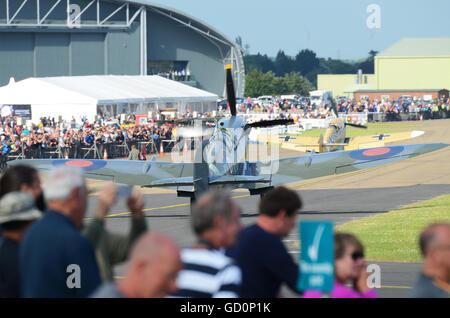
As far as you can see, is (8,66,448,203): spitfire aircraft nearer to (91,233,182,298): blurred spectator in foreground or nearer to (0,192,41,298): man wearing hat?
(0,192,41,298): man wearing hat

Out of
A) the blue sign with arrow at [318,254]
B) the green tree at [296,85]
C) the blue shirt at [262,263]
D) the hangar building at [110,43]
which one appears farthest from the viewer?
the green tree at [296,85]

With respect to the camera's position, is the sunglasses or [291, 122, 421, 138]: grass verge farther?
[291, 122, 421, 138]: grass verge

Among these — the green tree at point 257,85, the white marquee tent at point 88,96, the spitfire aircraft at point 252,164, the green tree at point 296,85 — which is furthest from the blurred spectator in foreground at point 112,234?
the green tree at point 296,85

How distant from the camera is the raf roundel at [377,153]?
24688 millimetres

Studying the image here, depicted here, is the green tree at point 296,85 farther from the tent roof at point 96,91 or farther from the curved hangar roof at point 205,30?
the tent roof at point 96,91

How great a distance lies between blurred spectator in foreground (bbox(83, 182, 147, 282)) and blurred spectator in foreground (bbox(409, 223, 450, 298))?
6.83 ft

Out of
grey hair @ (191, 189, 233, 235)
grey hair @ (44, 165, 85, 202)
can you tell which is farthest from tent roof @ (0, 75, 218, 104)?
grey hair @ (191, 189, 233, 235)

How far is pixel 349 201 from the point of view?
91.2ft

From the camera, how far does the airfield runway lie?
50.8ft

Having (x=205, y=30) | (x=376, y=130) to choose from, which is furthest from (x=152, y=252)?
(x=205, y=30)

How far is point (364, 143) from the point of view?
3675cm

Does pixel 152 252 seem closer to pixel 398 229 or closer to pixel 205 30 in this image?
pixel 398 229
